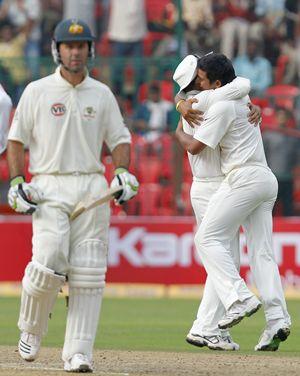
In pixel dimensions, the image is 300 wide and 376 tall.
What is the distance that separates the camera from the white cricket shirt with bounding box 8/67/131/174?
6961mm

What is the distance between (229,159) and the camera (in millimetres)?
8391

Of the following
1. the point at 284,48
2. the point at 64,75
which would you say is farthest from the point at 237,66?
the point at 64,75

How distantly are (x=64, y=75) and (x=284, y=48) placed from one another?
36.9ft

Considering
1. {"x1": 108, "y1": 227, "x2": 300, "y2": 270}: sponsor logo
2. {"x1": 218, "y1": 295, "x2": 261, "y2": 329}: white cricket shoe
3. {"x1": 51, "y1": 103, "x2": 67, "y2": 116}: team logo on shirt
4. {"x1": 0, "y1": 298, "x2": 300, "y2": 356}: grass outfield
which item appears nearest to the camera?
{"x1": 51, "y1": 103, "x2": 67, "y2": 116}: team logo on shirt

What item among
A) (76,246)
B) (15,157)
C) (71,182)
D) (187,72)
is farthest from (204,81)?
(76,246)

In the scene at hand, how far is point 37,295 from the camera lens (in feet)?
22.8

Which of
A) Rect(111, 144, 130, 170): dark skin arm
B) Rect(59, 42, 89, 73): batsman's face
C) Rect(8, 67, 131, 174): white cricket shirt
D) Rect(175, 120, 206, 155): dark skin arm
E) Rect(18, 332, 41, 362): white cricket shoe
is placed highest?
Rect(59, 42, 89, 73): batsman's face

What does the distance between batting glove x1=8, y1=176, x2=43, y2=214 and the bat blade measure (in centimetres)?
23

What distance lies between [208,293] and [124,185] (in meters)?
1.81

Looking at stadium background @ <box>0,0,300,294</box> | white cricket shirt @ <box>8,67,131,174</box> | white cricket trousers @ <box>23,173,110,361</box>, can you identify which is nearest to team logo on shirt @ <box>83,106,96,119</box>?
white cricket shirt @ <box>8,67,131,174</box>

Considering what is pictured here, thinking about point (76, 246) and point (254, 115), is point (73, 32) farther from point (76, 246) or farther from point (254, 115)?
point (254, 115)

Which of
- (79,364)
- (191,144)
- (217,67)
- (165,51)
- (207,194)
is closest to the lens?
(79,364)

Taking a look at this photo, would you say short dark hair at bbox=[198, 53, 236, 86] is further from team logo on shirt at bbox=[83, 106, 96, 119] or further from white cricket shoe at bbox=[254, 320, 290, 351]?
white cricket shoe at bbox=[254, 320, 290, 351]

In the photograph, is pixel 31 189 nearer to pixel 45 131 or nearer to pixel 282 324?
pixel 45 131
